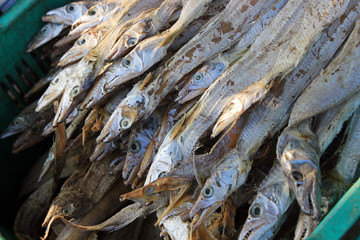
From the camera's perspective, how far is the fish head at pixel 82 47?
2.79 metres

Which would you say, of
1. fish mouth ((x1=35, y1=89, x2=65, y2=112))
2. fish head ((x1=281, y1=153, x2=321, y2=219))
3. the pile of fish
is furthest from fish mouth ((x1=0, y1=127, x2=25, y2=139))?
fish head ((x1=281, y1=153, x2=321, y2=219))

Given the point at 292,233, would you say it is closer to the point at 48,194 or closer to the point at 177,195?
the point at 177,195

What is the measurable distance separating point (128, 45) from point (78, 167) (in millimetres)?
999

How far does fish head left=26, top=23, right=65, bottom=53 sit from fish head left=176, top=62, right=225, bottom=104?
161 centimetres

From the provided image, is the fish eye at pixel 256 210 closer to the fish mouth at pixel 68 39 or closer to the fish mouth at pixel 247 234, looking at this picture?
the fish mouth at pixel 247 234

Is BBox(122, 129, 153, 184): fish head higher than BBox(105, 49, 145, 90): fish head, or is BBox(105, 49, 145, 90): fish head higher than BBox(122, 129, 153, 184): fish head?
BBox(105, 49, 145, 90): fish head

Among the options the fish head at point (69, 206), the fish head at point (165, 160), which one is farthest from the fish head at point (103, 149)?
the fish head at point (165, 160)

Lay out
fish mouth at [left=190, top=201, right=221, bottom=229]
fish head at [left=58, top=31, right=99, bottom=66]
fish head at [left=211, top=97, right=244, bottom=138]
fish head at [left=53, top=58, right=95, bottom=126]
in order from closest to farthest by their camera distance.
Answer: fish mouth at [left=190, top=201, right=221, bottom=229] → fish head at [left=211, top=97, right=244, bottom=138] → fish head at [left=53, top=58, right=95, bottom=126] → fish head at [left=58, top=31, right=99, bottom=66]

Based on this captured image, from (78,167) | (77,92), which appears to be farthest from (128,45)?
(78,167)

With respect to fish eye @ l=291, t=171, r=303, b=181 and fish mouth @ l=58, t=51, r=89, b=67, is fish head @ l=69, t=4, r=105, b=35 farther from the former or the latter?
fish eye @ l=291, t=171, r=303, b=181

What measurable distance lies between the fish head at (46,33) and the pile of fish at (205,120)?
0.37 meters

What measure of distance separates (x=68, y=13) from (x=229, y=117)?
1.96 metres

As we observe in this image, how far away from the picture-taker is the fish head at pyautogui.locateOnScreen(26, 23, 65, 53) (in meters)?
3.38

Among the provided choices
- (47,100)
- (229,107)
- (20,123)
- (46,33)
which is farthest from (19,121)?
(229,107)
